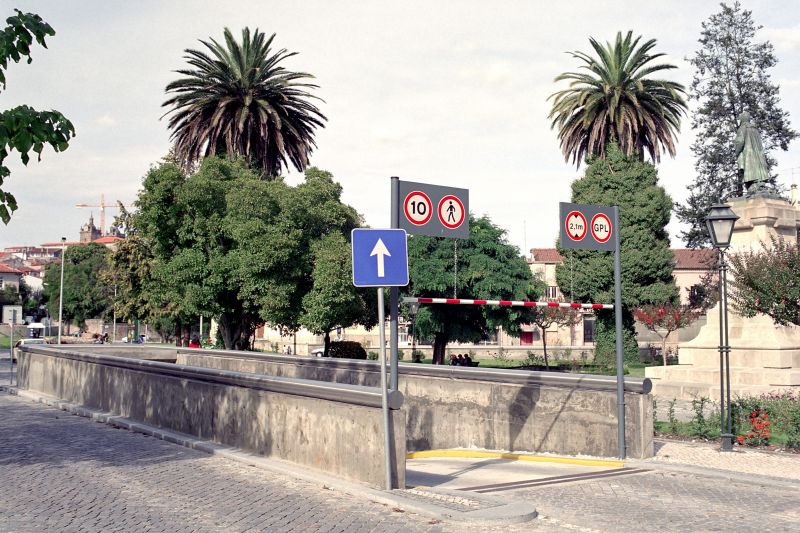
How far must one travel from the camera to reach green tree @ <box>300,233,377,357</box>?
118 ft

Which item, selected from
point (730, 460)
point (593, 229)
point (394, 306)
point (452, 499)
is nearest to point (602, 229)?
point (593, 229)

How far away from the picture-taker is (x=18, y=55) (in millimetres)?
10688

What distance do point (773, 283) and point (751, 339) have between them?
15.6 feet

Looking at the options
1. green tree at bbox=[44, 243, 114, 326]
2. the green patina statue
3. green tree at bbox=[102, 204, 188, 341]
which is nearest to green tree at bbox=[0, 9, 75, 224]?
the green patina statue

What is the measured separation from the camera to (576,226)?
13359mm

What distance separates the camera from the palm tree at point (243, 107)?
144 feet

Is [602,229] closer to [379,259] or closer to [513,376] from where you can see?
[513,376]

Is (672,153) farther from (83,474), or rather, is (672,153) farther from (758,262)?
(83,474)

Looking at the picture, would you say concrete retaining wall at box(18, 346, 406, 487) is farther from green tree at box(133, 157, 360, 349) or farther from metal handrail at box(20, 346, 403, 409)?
green tree at box(133, 157, 360, 349)

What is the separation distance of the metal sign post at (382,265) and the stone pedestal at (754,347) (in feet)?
56.8

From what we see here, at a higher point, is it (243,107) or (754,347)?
(243,107)

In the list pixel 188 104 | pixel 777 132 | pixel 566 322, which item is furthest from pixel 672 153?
pixel 188 104

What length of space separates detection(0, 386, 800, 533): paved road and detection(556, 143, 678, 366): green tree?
40.3 metres

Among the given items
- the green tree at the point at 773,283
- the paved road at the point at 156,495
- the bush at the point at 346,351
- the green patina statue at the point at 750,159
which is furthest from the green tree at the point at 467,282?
the paved road at the point at 156,495
